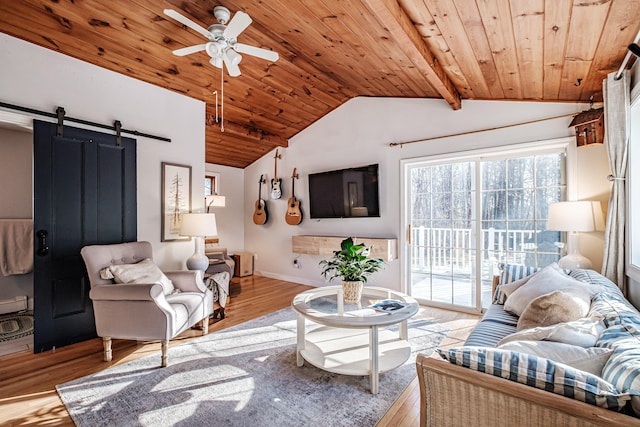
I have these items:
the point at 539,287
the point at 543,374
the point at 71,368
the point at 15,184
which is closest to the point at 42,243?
the point at 71,368

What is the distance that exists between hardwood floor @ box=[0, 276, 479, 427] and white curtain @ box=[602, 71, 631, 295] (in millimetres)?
1358

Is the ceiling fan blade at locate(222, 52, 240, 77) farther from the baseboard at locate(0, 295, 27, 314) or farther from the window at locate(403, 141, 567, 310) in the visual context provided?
the baseboard at locate(0, 295, 27, 314)

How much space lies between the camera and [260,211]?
5.75 metres

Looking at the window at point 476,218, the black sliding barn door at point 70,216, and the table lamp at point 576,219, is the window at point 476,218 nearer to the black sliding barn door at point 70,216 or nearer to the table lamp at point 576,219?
the table lamp at point 576,219

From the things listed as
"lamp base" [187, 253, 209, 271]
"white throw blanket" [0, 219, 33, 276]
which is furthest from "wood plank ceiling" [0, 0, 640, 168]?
"white throw blanket" [0, 219, 33, 276]

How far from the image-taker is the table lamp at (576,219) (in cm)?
253

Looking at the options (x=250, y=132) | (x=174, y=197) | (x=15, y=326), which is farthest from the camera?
(x=250, y=132)

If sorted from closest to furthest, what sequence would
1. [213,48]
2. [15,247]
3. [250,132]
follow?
1. [213,48]
2. [15,247]
3. [250,132]

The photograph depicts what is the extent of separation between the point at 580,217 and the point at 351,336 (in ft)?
7.04

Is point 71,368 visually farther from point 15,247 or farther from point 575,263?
point 575,263

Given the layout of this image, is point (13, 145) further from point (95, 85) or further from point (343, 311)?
point (343, 311)

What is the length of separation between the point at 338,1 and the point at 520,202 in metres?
2.76

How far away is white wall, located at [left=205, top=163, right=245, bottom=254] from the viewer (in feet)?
19.2

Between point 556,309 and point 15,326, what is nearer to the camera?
point 556,309
